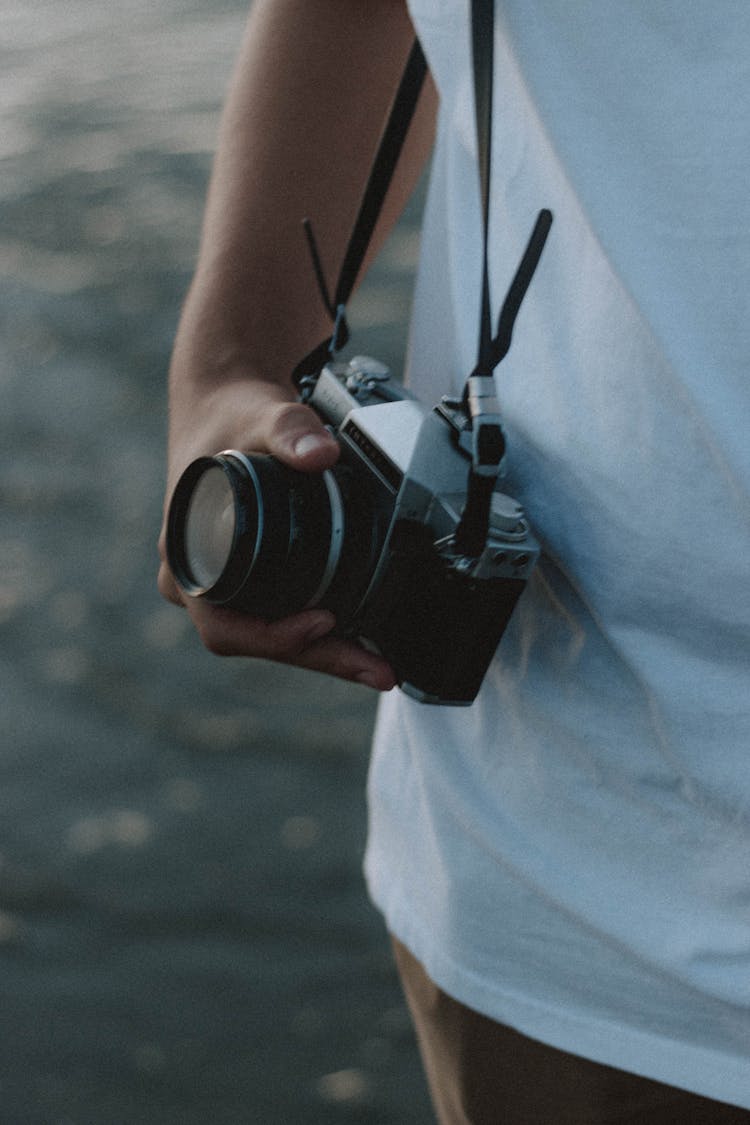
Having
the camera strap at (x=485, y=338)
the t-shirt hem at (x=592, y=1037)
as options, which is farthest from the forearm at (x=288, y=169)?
the t-shirt hem at (x=592, y=1037)

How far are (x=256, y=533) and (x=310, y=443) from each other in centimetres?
5

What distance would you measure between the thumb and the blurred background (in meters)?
1.01

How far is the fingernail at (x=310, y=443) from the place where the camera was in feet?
2.16

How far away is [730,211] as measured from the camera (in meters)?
0.49

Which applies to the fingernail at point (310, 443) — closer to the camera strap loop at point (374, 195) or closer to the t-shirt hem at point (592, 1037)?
the camera strap loop at point (374, 195)

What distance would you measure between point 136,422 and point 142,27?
9.60 feet

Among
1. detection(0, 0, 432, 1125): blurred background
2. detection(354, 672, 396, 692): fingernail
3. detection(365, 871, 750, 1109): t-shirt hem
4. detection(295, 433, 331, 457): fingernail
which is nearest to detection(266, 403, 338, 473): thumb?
detection(295, 433, 331, 457): fingernail

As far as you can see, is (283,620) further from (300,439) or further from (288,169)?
(288,169)

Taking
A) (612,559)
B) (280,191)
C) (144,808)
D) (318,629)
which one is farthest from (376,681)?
(144,808)

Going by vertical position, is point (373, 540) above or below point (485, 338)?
below

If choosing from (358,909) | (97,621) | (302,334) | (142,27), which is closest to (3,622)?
(97,621)

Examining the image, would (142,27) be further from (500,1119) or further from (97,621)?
(500,1119)

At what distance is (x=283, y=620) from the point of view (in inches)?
26.6

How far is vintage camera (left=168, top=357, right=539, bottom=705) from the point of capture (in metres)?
0.61
